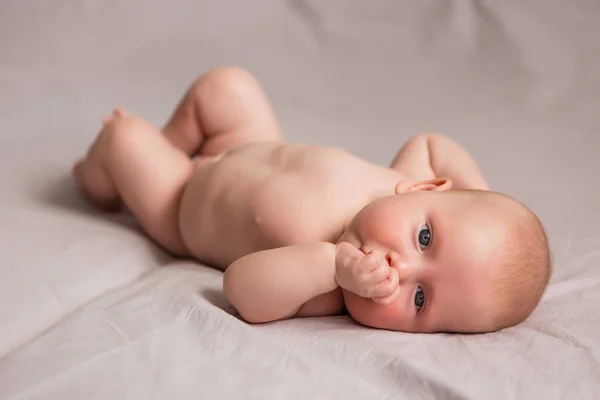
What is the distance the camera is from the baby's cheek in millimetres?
929

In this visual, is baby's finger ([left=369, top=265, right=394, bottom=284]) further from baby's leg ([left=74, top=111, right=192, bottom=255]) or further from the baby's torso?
baby's leg ([left=74, top=111, right=192, bottom=255])

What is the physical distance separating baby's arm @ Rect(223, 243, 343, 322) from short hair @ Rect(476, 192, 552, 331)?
21 centimetres

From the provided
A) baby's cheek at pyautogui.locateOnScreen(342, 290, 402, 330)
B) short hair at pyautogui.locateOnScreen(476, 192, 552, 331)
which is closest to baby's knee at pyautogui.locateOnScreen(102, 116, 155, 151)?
baby's cheek at pyautogui.locateOnScreen(342, 290, 402, 330)

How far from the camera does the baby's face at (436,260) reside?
906 mm

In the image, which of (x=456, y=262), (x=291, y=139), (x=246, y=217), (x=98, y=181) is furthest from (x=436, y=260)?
(x=291, y=139)

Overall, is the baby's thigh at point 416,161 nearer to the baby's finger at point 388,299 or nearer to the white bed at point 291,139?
the white bed at point 291,139

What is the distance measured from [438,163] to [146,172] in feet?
1.69

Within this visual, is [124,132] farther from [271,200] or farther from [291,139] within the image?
[291,139]

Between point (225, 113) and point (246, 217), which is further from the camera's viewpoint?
point (225, 113)

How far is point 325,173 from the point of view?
1120 mm

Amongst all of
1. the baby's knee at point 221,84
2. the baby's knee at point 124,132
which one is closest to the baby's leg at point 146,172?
the baby's knee at point 124,132

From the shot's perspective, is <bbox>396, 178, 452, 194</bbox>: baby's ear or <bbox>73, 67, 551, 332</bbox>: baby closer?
<bbox>73, 67, 551, 332</bbox>: baby

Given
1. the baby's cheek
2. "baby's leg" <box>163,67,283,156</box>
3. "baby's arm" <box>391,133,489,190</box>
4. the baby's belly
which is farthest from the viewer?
"baby's leg" <box>163,67,283,156</box>

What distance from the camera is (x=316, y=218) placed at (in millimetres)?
1068
